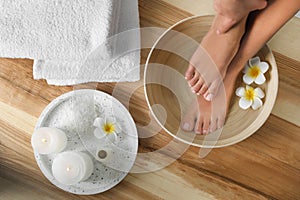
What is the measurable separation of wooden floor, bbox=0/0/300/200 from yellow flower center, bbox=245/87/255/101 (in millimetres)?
65

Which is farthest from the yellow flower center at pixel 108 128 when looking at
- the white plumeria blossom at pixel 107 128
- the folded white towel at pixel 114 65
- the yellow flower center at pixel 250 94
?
the yellow flower center at pixel 250 94

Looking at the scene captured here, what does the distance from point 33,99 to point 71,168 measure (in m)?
0.21

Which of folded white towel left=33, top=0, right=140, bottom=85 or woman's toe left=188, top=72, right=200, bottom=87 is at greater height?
folded white towel left=33, top=0, right=140, bottom=85

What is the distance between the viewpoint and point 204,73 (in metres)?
1.04

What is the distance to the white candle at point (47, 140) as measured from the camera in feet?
3.19

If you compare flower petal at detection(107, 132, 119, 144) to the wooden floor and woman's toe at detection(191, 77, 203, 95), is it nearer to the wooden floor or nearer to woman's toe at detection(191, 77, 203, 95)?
the wooden floor

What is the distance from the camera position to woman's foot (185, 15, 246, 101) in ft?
3.26

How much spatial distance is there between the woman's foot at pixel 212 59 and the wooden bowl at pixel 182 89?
29mm

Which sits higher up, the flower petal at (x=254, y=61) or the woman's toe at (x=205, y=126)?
the flower petal at (x=254, y=61)

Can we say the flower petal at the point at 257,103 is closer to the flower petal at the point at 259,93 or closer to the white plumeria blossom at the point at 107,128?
the flower petal at the point at 259,93

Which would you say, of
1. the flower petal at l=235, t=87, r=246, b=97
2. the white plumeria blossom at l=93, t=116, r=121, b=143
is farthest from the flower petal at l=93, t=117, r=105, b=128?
the flower petal at l=235, t=87, r=246, b=97

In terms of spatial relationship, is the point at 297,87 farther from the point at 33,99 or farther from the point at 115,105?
the point at 33,99

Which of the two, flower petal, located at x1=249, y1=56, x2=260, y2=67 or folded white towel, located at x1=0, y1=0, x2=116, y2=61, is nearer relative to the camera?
folded white towel, located at x1=0, y1=0, x2=116, y2=61

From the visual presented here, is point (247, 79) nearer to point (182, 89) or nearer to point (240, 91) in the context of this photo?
point (240, 91)
